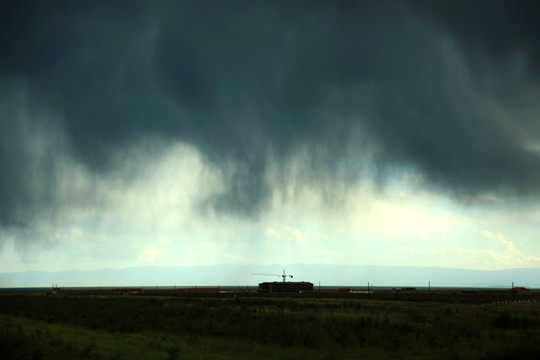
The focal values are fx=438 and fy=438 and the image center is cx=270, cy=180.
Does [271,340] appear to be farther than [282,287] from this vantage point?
No

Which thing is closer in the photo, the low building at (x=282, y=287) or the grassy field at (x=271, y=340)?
the grassy field at (x=271, y=340)

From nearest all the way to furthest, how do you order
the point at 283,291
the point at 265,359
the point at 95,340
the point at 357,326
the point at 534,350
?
1. the point at 534,350
2. the point at 265,359
3. the point at 95,340
4. the point at 357,326
5. the point at 283,291

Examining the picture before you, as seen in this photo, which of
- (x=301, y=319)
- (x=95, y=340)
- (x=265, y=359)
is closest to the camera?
(x=265, y=359)

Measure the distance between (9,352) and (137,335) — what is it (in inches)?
454

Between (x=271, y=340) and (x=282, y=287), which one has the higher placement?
(x=271, y=340)

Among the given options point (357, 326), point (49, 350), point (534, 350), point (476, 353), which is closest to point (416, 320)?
point (357, 326)

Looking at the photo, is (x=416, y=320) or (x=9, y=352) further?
(x=416, y=320)

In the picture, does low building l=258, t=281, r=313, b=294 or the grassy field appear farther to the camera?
low building l=258, t=281, r=313, b=294

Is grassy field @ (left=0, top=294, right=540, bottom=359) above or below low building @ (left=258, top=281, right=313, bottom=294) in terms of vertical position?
above

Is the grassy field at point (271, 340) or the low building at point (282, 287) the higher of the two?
the grassy field at point (271, 340)

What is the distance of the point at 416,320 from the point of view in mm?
46750

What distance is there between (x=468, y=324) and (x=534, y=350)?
19.8 meters

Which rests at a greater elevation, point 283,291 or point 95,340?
point 95,340

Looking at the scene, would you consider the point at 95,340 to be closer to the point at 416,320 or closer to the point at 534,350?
the point at 534,350
